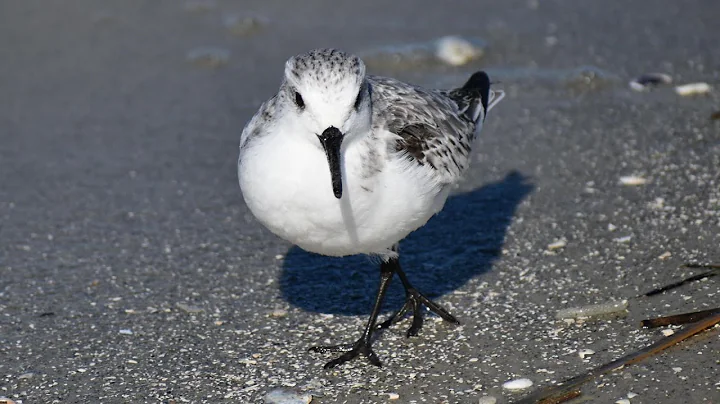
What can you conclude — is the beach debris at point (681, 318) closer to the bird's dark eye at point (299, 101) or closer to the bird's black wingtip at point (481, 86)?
the bird's black wingtip at point (481, 86)

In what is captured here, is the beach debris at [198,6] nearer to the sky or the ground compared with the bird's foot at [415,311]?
nearer to the sky

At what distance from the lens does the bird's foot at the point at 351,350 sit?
13.0ft

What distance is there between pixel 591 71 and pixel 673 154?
130 centimetres

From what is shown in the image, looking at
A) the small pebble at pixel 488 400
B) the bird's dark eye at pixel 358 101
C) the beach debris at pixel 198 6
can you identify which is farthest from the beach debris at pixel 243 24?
the small pebble at pixel 488 400

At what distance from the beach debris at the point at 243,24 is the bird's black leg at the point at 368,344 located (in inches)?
152

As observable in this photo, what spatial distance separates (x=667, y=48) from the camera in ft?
22.7

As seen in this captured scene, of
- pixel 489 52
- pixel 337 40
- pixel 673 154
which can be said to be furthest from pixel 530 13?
pixel 673 154

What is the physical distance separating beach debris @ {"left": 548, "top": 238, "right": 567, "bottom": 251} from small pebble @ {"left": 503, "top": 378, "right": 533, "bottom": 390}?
Answer: 121 cm

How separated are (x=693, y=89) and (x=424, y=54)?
6.26 ft

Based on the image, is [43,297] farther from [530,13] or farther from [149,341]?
[530,13]

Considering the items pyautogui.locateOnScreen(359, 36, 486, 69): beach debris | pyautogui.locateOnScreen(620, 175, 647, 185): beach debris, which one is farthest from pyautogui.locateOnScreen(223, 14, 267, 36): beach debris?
pyautogui.locateOnScreen(620, 175, 647, 185): beach debris

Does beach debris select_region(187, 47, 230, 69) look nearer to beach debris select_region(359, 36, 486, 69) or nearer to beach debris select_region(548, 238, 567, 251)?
beach debris select_region(359, 36, 486, 69)

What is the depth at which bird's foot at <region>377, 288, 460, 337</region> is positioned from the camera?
166 inches

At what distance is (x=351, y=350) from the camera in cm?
400
